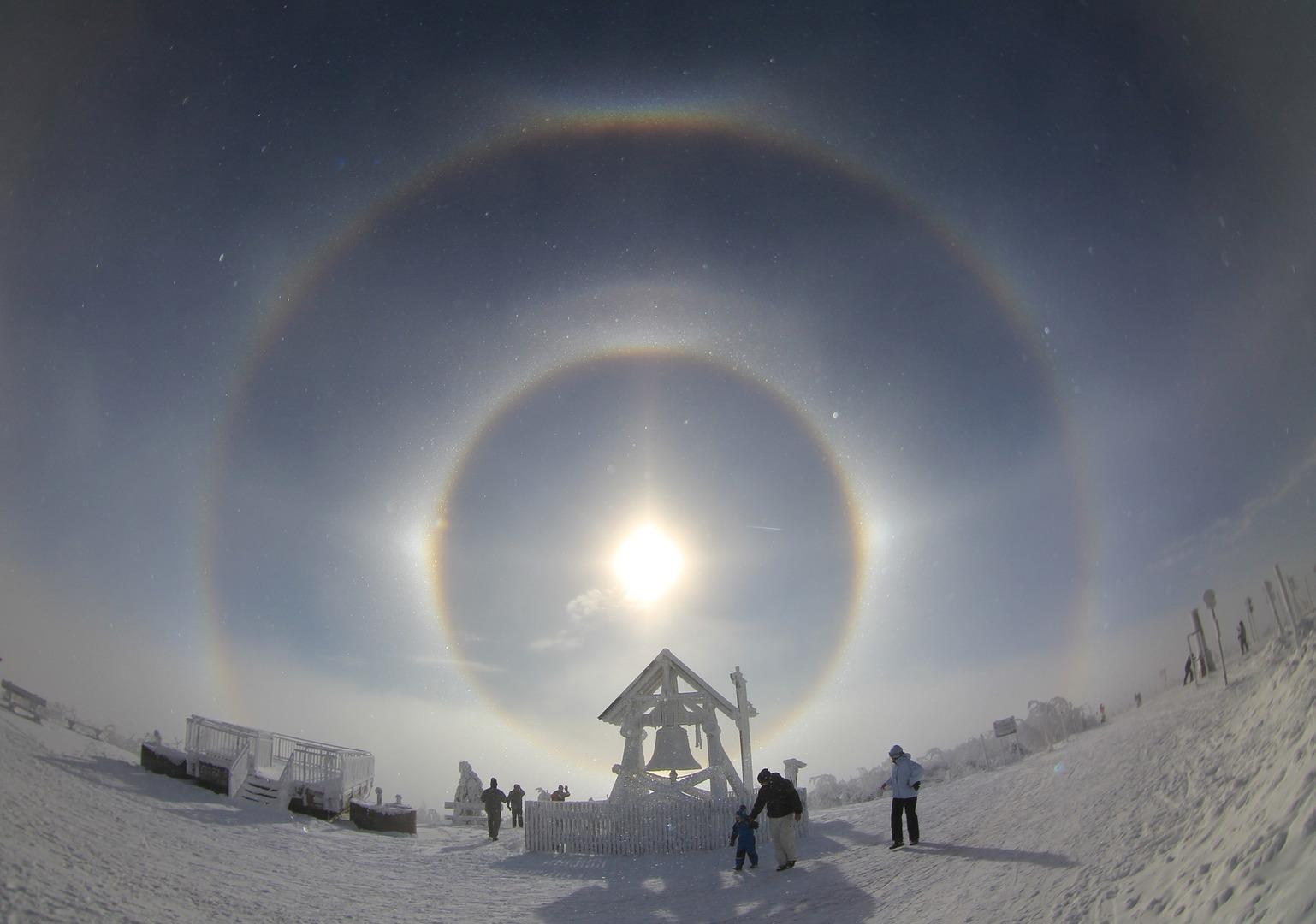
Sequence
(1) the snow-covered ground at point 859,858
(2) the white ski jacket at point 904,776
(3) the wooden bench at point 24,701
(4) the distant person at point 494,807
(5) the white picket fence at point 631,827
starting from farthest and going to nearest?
(3) the wooden bench at point 24,701 < (4) the distant person at point 494,807 < (5) the white picket fence at point 631,827 < (2) the white ski jacket at point 904,776 < (1) the snow-covered ground at point 859,858

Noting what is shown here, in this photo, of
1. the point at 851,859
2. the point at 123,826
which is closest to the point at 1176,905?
the point at 851,859

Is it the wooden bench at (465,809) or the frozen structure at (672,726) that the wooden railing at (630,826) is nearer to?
the frozen structure at (672,726)

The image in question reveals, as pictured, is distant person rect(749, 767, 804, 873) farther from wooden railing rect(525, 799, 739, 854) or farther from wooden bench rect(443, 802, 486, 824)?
wooden bench rect(443, 802, 486, 824)

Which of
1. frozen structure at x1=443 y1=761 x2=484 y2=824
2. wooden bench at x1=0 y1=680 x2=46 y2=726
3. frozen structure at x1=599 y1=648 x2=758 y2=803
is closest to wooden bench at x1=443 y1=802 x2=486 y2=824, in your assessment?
frozen structure at x1=443 y1=761 x2=484 y2=824

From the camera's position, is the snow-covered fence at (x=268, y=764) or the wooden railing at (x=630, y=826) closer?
the wooden railing at (x=630, y=826)

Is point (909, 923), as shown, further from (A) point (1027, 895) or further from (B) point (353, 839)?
(B) point (353, 839)

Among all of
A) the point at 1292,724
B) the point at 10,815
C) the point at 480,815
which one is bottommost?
the point at 480,815

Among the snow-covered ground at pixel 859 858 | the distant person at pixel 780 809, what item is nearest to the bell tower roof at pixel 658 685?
the snow-covered ground at pixel 859 858
